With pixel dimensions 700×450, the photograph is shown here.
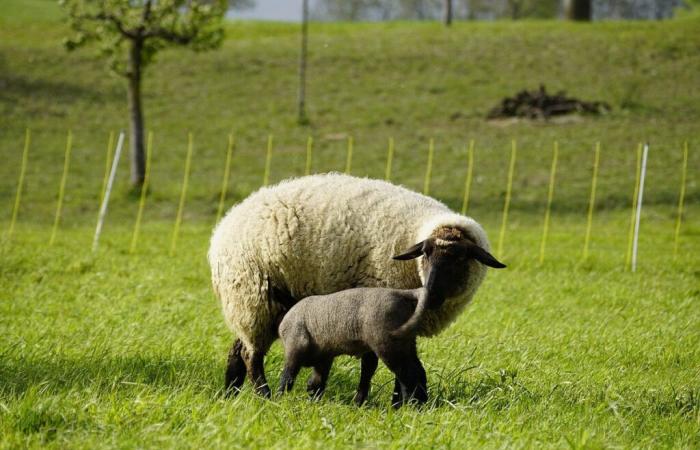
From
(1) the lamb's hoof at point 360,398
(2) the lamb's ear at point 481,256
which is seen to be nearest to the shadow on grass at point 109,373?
(1) the lamb's hoof at point 360,398

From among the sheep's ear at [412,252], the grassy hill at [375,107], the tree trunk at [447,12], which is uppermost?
the tree trunk at [447,12]

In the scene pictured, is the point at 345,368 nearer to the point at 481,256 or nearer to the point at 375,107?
the point at 481,256

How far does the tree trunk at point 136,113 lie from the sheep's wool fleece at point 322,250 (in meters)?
17.4

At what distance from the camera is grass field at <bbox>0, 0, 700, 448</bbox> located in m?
5.21

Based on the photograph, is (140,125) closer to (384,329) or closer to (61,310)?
(61,310)

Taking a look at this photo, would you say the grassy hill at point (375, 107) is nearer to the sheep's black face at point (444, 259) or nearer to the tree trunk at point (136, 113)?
the tree trunk at point (136, 113)

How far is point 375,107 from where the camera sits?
3300 cm

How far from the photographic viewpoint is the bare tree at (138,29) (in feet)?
72.5

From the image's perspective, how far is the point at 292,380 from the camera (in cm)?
589


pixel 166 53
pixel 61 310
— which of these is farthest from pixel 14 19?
pixel 61 310

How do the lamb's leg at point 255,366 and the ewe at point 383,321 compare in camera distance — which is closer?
the ewe at point 383,321

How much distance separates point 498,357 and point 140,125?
18.0 meters

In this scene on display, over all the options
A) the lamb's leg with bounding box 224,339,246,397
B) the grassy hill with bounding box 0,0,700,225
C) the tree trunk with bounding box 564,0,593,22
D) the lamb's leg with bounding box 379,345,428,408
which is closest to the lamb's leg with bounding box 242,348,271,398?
the lamb's leg with bounding box 224,339,246,397

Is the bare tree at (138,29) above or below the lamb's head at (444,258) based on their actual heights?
above
